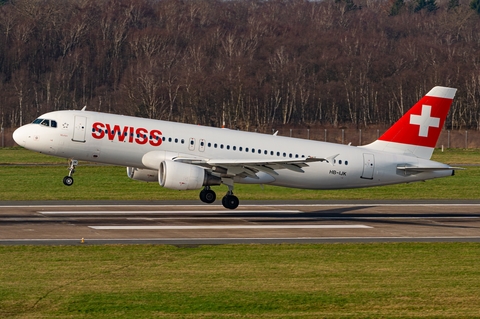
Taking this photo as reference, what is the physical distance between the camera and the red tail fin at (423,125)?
43656mm

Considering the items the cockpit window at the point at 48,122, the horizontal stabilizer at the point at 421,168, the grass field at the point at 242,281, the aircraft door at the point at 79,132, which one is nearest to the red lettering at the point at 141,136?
the aircraft door at the point at 79,132

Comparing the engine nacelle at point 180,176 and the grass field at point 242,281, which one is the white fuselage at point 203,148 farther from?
the grass field at point 242,281

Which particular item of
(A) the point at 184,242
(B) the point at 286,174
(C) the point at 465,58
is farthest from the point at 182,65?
(A) the point at 184,242

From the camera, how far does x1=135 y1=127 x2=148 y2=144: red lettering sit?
40.3 metres

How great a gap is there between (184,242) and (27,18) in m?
123

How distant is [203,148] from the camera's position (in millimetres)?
41344

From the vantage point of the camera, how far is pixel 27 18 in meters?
148

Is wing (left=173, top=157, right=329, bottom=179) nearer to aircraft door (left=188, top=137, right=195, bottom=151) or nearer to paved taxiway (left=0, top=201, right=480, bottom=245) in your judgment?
aircraft door (left=188, top=137, right=195, bottom=151)

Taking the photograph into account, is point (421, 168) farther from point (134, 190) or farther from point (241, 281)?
point (134, 190)

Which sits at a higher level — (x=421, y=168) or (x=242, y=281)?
(x=421, y=168)

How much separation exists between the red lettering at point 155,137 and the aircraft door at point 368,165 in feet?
34.9

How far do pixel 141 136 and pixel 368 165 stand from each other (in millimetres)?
11708

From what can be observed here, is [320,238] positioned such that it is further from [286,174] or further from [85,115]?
[85,115]

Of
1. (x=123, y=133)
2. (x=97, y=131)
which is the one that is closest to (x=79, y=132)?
(x=97, y=131)
